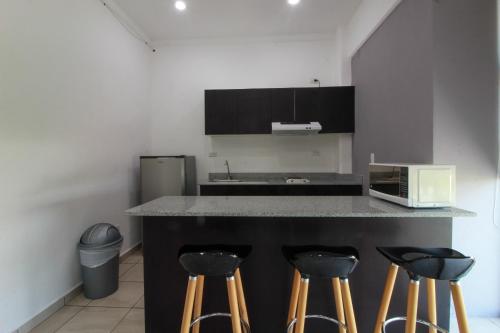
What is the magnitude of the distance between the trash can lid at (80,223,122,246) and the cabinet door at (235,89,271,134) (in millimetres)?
2022

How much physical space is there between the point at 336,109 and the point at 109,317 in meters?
3.42

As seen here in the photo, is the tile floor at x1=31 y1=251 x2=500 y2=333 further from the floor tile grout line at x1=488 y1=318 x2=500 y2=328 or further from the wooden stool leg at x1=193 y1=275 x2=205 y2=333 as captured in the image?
the wooden stool leg at x1=193 y1=275 x2=205 y2=333

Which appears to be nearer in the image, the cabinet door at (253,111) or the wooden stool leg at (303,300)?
the wooden stool leg at (303,300)

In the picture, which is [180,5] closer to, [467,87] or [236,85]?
[236,85]

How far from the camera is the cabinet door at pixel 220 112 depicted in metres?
3.63

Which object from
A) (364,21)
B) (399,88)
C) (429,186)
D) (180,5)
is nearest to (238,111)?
(180,5)

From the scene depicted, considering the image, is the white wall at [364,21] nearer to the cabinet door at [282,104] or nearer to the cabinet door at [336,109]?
the cabinet door at [336,109]

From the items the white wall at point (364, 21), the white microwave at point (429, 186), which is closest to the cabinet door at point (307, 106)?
the white wall at point (364, 21)

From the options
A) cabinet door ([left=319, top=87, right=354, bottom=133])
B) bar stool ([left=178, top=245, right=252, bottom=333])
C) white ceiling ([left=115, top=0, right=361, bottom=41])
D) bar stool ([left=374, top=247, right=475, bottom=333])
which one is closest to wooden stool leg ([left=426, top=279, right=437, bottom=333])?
bar stool ([left=374, top=247, right=475, bottom=333])

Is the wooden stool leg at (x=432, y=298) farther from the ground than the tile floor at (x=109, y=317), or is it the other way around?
the wooden stool leg at (x=432, y=298)

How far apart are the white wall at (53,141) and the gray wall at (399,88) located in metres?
2.98

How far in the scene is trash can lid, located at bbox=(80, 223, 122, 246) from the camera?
2330 mm

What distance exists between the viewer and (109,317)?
2.11 meters

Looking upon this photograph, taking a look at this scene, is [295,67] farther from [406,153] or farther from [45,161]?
[45,161]
